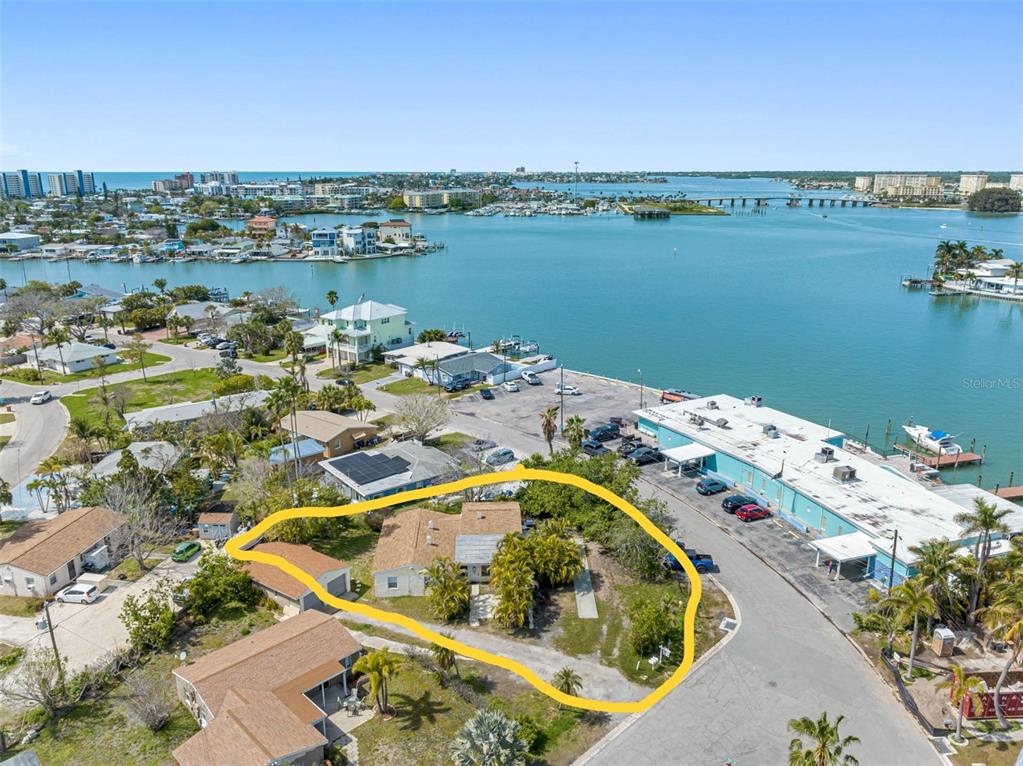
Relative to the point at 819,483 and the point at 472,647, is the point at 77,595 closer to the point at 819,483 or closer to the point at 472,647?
the point at 472,647

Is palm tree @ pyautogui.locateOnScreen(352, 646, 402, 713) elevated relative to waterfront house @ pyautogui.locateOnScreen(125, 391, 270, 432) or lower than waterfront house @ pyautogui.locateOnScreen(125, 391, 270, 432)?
lower

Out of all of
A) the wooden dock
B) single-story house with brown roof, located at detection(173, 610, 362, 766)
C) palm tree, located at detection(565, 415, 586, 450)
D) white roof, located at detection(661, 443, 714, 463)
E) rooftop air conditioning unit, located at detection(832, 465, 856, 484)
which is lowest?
the wooden dock

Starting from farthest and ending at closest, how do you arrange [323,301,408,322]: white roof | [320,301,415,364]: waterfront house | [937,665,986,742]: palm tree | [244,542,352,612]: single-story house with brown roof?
[323,301,408,322]: white roof → [320,301,415,364]: waterfront house → [244,542,352,612]: single-story house with brown roof → [937,665,986,742]: palm tree

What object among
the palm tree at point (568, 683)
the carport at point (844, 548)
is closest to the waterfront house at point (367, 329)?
the carport at point (844, 548)

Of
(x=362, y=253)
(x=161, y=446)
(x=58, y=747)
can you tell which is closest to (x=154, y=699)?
(x=58, y=747)

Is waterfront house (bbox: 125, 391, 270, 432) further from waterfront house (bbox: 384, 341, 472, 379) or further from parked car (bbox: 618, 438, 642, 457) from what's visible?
parked car (bbox: 618, 438, 642, 457)

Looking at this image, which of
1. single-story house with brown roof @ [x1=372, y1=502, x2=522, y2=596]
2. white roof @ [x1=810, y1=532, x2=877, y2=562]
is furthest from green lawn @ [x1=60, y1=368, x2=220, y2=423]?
white roof @ [x1=810, y1=532, x2=877, y2=562]

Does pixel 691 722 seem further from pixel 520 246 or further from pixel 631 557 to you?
pixel 520 246
